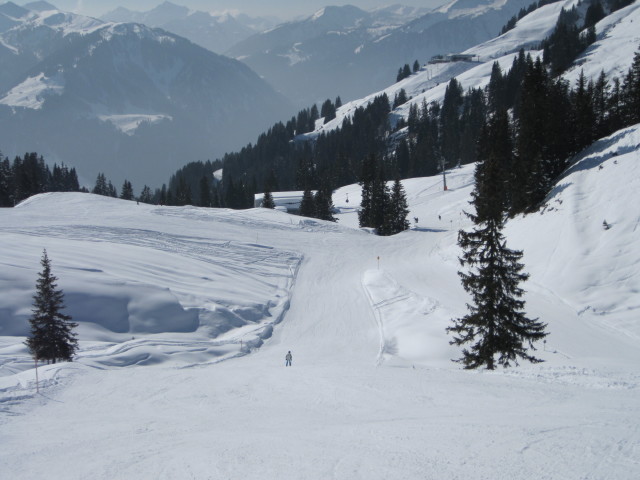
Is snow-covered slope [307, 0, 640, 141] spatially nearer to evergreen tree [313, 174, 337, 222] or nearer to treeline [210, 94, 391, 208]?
treeline [210, 94, 391, 208]

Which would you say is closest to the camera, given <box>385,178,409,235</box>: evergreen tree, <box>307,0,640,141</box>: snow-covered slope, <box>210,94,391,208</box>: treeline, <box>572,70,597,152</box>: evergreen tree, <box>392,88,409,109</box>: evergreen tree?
A: <box>572,70,597,152</box>: evergreen tree

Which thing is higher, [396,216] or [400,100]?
[400,100]

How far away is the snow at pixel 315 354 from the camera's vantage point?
26.1 ft

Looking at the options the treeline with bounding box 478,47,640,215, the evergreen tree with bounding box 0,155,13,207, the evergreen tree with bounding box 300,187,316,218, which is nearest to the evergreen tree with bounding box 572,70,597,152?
the treeline with bounding box 478,47,640,215

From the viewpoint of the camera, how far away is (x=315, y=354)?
24.0 meters

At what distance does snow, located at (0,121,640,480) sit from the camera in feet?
26.1

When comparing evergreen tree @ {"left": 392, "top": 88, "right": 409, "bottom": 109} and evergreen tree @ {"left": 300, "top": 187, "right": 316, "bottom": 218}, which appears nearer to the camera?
evergreen tree @ {"left": 300, "top": 187, "right": 316, "bottom": 218}

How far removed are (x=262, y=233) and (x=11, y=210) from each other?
29.6 meters

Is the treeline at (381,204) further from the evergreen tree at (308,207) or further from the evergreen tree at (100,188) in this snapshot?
the evergreen tree at (100,188)

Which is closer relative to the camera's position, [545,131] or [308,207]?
[545,131]

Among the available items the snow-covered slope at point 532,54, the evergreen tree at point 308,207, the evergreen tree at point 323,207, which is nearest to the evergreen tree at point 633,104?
the snow-covered slope at point 532,54

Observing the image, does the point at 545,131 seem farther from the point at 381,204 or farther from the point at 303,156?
the point at 303,156

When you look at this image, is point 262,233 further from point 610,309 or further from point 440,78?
point 440,78

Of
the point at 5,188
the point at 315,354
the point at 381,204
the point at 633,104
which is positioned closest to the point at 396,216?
the point at 381,204
